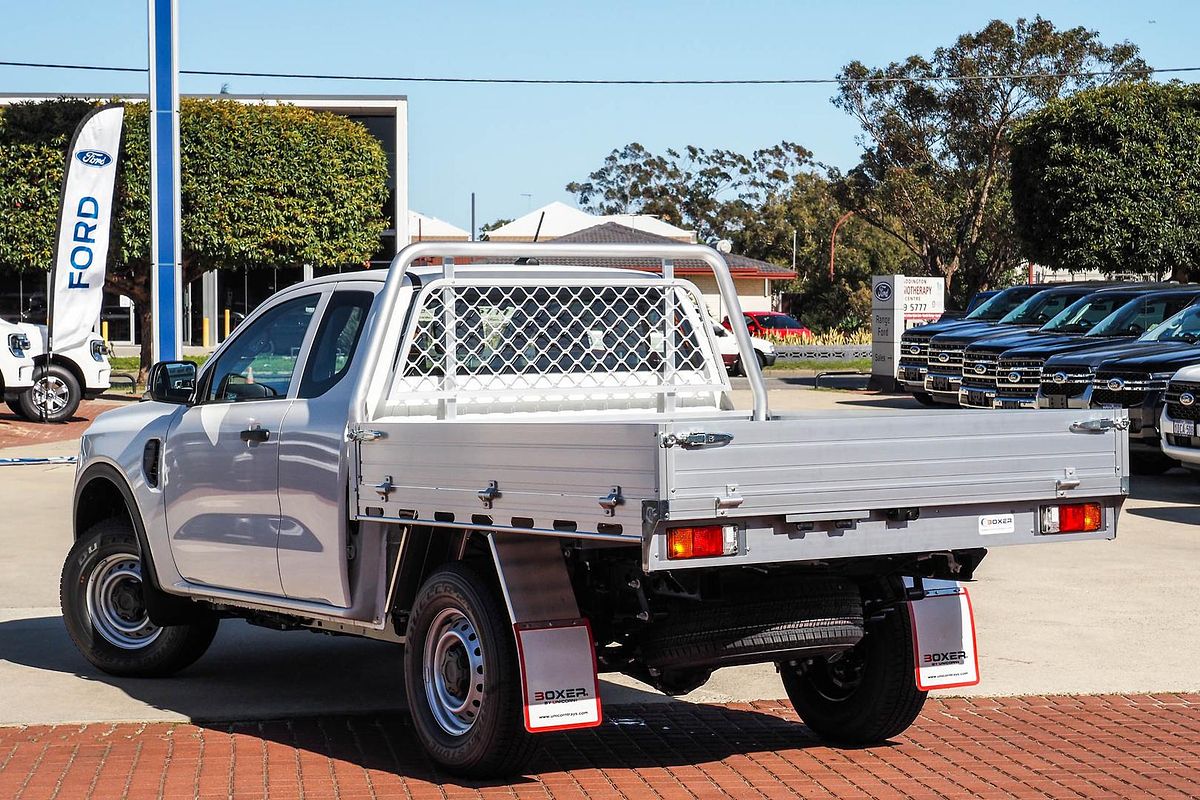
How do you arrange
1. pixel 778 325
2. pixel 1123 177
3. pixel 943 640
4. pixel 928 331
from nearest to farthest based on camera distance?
pixel 943 640, pixel 928 331, pixel 1123 177, pixel 778 325

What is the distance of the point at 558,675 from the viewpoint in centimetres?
575

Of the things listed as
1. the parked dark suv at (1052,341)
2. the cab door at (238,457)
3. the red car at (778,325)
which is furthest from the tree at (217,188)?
the cab door at (238,457)

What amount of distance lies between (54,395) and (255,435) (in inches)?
713

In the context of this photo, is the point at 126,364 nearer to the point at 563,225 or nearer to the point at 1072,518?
the point at 563,225

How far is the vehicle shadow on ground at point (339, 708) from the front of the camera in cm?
659

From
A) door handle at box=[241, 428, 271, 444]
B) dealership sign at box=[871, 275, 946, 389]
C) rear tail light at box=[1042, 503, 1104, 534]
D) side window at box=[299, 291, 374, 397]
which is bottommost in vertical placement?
rear tail light at box=[1042, 503, 1104, 534]

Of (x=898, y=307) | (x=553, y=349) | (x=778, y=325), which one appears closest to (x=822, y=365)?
(x=778, y=325)

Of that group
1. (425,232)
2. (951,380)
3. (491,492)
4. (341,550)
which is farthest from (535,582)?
(425,232)

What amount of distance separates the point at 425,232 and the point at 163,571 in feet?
184

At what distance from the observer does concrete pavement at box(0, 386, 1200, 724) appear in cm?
757

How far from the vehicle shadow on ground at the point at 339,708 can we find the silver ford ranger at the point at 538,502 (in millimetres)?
241

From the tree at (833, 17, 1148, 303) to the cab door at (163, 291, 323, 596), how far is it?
46.2 m

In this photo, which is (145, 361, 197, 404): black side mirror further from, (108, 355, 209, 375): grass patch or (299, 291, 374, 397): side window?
(108, 355, 209, 375): grass patch

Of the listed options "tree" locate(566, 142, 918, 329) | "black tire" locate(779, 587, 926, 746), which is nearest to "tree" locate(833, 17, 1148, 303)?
"tree" locate(566, 142, 918, 329)
